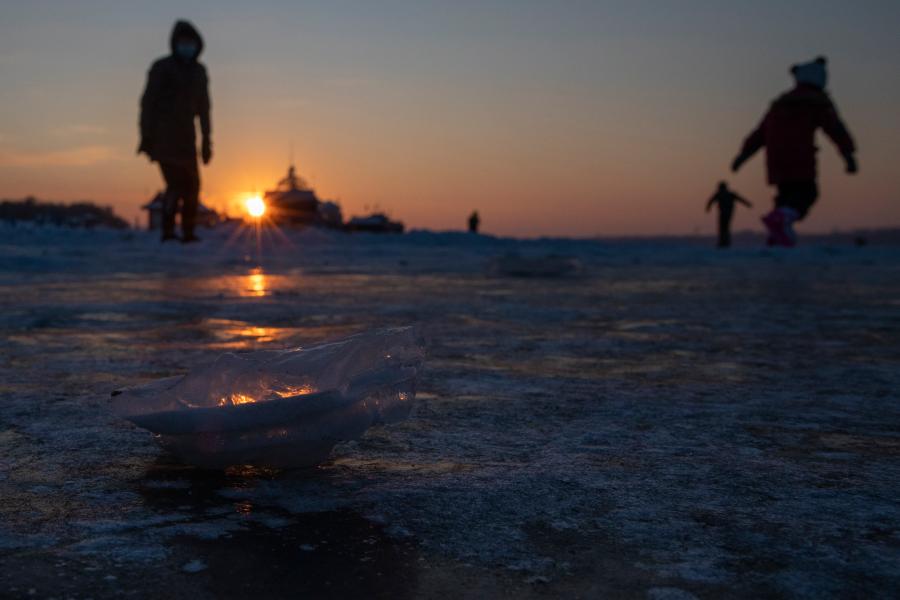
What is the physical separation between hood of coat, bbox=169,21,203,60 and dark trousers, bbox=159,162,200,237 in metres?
1.11

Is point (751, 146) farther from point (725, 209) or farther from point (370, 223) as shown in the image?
point (370, 223)

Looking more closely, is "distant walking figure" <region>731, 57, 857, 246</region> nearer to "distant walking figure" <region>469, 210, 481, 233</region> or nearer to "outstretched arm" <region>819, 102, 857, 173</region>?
"outstretched arm" <region>819, 102, 857, 173</region>

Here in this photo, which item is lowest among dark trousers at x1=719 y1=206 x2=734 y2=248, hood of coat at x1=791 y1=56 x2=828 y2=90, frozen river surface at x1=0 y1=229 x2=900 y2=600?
frozen river surface at x1=0 y1=229 x2=900 y2=600

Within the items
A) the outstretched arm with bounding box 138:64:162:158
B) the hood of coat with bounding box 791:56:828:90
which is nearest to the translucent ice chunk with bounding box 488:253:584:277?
the outstretched arm with bounding box 138:64:162:158

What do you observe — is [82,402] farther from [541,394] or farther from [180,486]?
[541,394]

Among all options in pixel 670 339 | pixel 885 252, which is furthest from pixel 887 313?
pixel 885 252

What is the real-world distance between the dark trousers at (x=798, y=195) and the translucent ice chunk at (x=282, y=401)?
10484mm

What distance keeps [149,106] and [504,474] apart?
8448 mm

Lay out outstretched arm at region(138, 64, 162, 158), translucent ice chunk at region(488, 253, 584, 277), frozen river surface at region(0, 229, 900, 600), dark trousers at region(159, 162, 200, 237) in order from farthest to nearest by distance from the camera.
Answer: dark trousers at region(159, 162, 200, 237) < outstretched arm at region(138, 64, 162, 158) < translucent ice chunk at region(488, 253, 584, 277) < frozen river surface at region(0, 229, 900, 600)

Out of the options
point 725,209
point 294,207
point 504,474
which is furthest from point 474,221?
point 504,474

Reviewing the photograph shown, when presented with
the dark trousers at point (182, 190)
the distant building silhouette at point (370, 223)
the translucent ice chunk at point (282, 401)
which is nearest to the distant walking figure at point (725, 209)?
the dark trousers at point (182, 190)

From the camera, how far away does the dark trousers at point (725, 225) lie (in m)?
16.5

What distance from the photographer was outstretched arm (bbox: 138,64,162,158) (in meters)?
9.38

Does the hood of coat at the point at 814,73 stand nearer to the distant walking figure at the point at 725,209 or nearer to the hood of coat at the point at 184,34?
the distant walking figure at the point at 725,209
